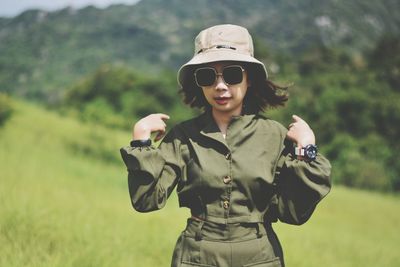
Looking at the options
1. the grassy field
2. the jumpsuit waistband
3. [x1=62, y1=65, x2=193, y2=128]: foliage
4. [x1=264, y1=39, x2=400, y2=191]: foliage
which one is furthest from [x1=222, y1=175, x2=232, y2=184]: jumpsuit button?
[x1=62, y1=65, x2=193, y2=128]: foliage

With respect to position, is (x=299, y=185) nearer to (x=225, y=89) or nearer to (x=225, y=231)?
(x=225, y=231)

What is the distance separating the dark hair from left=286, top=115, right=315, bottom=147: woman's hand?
0.31 metres

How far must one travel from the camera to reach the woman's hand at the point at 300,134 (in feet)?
6.29

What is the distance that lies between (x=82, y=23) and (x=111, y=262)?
178807 millimetres

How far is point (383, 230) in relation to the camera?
9836mm

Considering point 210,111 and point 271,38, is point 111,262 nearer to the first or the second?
point 210,111

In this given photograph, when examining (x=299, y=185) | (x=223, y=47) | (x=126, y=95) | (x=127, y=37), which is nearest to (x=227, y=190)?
(x=299, y=185)

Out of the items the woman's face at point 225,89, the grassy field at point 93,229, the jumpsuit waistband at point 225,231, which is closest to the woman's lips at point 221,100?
the woman's face at point 225,89

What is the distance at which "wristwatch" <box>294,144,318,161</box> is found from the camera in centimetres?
186

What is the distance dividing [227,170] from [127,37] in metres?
161

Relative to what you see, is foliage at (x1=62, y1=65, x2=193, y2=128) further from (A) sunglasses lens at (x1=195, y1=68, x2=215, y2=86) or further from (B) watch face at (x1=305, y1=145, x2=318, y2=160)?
(B) watch face at (x1=305, y1=145, x2=318, y2=160)

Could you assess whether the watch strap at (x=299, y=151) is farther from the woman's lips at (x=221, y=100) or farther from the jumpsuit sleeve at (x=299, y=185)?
the woman's lips at (x=221, y=100)

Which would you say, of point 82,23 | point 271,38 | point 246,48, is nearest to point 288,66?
point 246,48

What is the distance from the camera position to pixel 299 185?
189 cm
